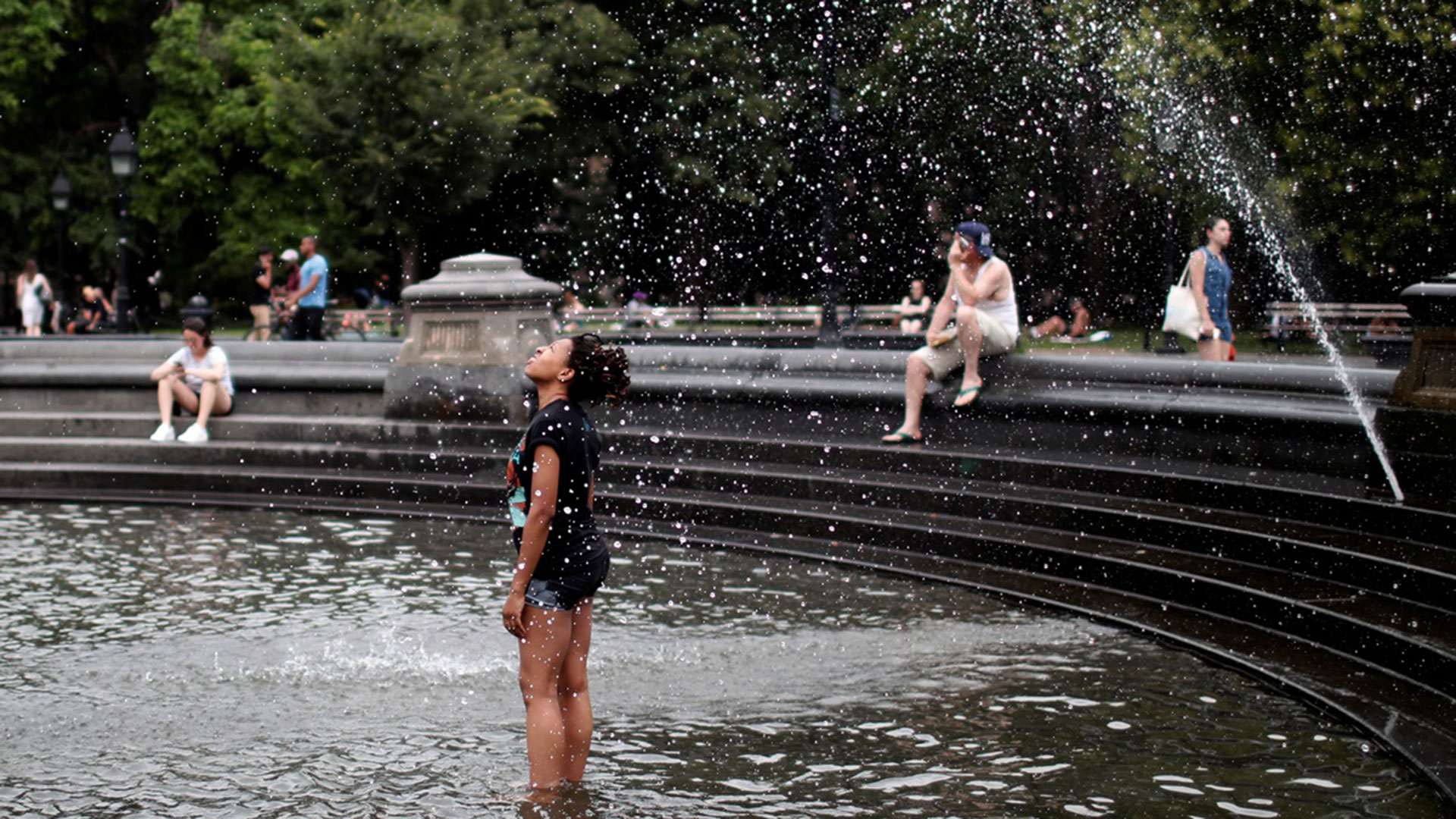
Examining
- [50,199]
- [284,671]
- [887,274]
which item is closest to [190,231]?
[50,199]

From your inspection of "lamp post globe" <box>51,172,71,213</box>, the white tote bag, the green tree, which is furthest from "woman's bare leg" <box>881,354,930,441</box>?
"lamp post globe" <box>51,172,71,213</box>

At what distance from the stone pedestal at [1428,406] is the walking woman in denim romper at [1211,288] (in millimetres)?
3123

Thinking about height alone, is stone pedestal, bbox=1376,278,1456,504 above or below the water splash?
below

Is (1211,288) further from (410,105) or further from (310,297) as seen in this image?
(410,105)

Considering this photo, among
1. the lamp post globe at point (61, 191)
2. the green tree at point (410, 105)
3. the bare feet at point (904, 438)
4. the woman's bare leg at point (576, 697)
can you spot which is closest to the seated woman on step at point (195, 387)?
the bare feet at point (904, 438)

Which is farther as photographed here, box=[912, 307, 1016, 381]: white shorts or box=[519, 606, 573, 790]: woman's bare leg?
box=[912, 307, 1016, 381]: white shorts

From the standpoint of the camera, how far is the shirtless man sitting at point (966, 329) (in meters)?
11.5

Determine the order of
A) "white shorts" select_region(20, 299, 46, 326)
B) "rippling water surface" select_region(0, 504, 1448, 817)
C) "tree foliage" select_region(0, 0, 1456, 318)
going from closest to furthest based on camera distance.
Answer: "rippling water surface" select_region(0, 504, 1448, 817)
"tree foliage" select_region(0, 0, 1456, 318)
"white shorts" select_region(20, 299, 46, 326)

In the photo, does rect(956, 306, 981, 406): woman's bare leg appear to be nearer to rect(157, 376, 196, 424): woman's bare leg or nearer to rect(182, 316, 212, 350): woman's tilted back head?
rect(182, 316, 212, 350): woman's tilted back head

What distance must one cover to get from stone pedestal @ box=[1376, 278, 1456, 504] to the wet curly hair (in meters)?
4.92

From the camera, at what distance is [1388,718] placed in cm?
657

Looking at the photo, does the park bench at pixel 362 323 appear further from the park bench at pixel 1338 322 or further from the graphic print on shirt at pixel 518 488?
the graphic print on shirt at pixel 518 488

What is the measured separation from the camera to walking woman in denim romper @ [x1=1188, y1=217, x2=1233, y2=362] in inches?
486

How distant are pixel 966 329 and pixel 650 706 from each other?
5216mm
